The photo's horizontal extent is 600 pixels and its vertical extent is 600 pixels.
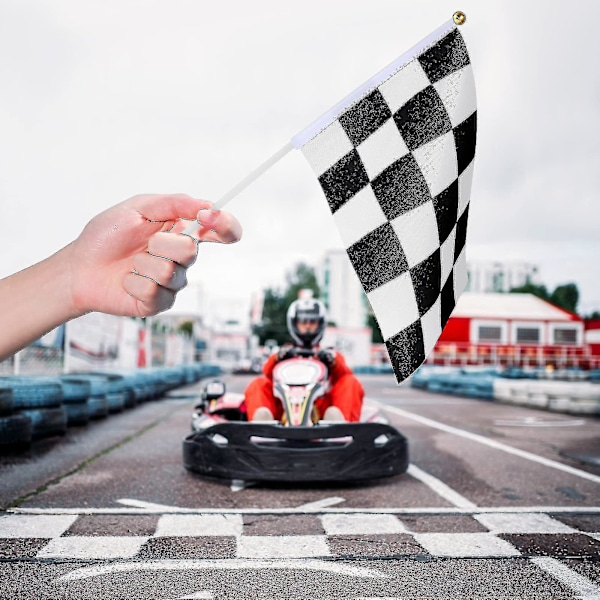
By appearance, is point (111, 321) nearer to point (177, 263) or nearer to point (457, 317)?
point (177, 263)

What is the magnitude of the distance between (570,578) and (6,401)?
5.17 metres

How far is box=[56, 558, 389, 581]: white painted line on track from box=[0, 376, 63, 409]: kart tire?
4373mm

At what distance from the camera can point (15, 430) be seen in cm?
655

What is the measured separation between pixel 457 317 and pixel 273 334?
25.0m

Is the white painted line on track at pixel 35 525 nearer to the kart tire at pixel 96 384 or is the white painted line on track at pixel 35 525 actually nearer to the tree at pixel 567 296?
the kart tire at pixel 96 384

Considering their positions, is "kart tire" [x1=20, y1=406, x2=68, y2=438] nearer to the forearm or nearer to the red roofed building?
the forearm

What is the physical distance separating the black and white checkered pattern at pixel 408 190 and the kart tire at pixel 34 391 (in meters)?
5.50

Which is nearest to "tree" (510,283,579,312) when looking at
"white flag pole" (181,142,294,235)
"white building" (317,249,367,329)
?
"white building" (317,249,367,329)

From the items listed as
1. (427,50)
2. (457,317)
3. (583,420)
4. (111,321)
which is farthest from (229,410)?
(457,317)

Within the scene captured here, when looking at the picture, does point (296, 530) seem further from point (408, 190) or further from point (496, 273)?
point (496, 273)

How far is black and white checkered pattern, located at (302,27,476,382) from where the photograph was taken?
231 centimetres

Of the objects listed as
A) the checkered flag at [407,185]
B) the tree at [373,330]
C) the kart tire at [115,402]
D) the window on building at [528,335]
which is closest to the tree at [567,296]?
the tree at [373,330]

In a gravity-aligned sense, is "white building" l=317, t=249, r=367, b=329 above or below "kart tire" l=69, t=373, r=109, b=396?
above

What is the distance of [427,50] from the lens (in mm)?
2365
